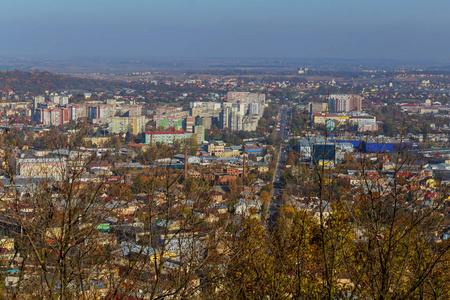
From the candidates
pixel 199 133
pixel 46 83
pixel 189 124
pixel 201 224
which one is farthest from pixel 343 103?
pixel 201 224

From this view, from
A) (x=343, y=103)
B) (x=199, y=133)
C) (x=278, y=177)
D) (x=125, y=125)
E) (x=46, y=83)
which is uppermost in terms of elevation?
(x=46, y=83)

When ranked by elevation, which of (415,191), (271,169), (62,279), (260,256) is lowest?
(271,169)

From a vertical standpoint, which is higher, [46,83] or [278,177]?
[46,83]

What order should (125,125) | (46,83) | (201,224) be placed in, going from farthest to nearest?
(46,83)
(125,125)
(201,224)

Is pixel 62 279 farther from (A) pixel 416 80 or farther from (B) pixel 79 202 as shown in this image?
(A) pixel 416 80

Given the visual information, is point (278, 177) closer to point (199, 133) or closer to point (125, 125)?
point (199, 133)

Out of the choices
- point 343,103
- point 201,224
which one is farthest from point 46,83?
point 201,224

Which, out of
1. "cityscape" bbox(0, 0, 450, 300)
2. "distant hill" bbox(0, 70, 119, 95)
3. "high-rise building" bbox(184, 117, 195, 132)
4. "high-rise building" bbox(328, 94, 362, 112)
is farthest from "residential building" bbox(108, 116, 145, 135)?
"cityscape" bbox(0, 0, 450, 300)

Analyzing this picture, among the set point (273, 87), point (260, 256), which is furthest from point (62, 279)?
point (273, 87)

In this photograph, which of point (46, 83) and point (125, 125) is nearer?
point (125, 125)

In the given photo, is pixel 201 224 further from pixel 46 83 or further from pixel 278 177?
pixel 46 83

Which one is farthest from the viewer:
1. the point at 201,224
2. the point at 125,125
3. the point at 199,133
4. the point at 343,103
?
the point at 343,103
